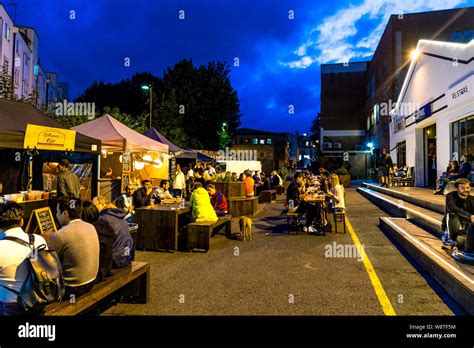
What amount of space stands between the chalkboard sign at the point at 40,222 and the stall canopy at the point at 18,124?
176 centimetres

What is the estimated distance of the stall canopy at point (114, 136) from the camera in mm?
10969

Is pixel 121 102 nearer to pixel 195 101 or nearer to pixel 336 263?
pixel 195 101

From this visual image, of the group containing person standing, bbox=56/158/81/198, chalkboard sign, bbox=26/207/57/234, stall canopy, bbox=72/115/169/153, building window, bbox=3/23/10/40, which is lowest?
chalkboard sign, bbox=26/207/57/234

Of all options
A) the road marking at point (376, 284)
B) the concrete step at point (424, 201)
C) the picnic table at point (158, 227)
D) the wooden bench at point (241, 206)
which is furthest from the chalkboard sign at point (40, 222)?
the concrete step at point (424, 201)

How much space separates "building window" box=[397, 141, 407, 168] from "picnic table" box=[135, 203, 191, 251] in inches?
681

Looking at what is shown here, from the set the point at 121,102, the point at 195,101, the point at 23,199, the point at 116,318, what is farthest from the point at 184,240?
the point at 121,102

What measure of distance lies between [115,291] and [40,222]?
2.38 m

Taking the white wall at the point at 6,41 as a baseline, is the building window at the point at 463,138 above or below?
below

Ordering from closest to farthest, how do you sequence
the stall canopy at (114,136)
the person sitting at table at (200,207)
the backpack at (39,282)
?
the backpack at (39,282) → the person sitting at table at (200,207) → the stall canopy at (114,136)

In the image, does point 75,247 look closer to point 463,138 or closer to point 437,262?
point 437,262

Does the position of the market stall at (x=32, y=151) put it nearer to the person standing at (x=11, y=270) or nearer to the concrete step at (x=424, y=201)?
the person standing at (x=11, y=270)

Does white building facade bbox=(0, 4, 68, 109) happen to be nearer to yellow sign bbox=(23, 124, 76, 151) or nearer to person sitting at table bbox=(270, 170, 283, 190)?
person sitting at table bbox=(270, 170, 283, 190)

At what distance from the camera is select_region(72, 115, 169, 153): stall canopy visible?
10969mm

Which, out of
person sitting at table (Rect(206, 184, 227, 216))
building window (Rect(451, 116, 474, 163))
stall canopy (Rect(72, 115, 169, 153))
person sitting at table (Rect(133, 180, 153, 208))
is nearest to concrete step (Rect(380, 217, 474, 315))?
person sitting at table (Rect(206, 184, 227, 216))
